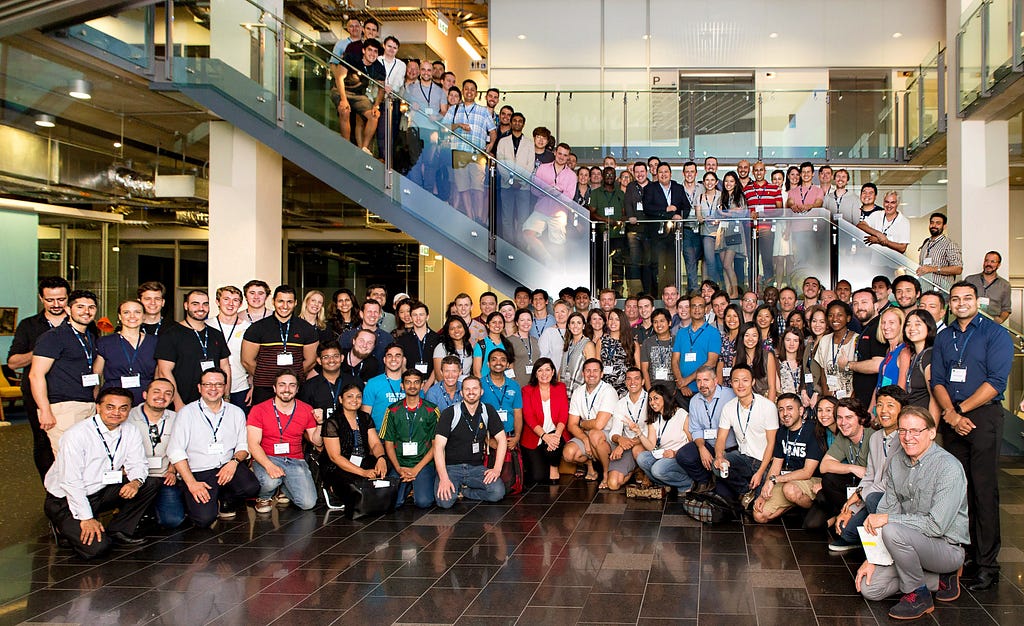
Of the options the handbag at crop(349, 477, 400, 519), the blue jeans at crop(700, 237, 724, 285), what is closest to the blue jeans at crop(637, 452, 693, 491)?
the handbag at crop(349, 477, 400, 519)

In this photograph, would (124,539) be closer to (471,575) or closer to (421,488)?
(421,488)

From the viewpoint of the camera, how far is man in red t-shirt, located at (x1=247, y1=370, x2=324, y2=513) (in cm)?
691

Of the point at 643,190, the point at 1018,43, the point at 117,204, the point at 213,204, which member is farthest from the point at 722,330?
the point at 117,204

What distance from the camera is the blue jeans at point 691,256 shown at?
1016cm

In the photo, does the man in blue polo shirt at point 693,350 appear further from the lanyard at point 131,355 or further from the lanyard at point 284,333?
the lanyard at point 131,355

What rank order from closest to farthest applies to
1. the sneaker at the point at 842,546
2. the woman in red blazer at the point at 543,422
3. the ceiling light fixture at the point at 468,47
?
the sneaker at the point at 842,546 → the woman in red blazer at the point at 543,422 → the ceiling light fixture at the point at 468,47

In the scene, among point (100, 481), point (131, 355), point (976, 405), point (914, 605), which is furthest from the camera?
point (131, 355)

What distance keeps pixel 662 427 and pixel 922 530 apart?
10.4 feet

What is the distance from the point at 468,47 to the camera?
63.8 feet

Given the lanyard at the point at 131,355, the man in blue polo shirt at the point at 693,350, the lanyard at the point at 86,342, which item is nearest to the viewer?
the lanyard at the point at 86,342

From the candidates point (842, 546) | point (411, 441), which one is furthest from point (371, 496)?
point (842, 546)

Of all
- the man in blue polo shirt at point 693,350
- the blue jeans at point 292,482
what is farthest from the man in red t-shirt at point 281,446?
the man in blue polo shirt at point 693,350

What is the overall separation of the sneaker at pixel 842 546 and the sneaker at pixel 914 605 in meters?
1.08

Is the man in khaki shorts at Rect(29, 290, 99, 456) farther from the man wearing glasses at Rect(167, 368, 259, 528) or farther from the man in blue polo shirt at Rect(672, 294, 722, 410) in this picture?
the man in blue polo shirt at Rect(672, 294, 722, 410)
